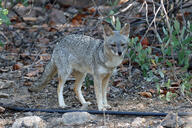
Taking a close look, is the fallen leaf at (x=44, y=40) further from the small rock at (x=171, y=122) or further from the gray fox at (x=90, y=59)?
the small rock at (x=171, y=122)

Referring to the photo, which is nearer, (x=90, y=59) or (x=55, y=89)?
(x=90, y=59)

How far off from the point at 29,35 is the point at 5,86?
319 cm

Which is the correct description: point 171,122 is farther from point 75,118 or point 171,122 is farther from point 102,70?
point 102,70

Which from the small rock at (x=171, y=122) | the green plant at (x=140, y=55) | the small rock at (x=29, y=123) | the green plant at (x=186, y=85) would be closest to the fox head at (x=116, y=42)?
the green plant at (x=140, y=55)

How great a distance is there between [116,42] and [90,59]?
737 mm

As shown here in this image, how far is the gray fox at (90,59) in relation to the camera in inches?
249

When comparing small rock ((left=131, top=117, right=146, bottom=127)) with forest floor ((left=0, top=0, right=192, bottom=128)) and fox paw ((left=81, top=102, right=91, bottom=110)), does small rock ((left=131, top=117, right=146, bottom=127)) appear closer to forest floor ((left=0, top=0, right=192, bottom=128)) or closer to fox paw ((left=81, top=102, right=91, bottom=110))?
forest floor ((left=0, top=0, right=192, bottom=128))

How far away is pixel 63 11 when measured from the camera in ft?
40.2

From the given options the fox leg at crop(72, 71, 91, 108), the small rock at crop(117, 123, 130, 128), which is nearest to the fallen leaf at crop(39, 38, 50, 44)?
the fox leg at crop(72, 71, 91, 108)

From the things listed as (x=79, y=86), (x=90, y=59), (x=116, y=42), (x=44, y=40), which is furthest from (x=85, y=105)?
(x=44, y=40)

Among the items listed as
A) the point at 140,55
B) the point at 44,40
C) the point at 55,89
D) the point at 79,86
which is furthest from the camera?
the point at 44,40

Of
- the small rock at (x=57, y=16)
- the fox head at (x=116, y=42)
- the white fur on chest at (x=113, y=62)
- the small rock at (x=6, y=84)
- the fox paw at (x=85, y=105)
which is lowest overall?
the fox paw at (x=85, y=105)

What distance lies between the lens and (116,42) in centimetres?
617

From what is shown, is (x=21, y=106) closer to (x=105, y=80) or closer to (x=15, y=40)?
(x=105, y=80)
